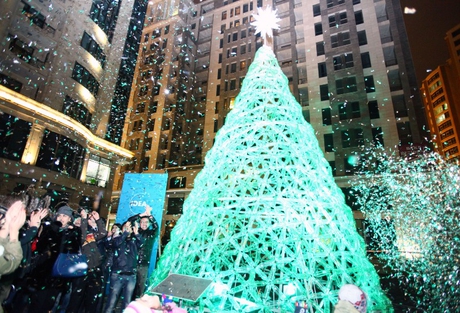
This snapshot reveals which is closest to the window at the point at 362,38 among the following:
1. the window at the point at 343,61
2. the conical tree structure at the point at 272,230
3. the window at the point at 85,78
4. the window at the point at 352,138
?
the window at the point at 343,61

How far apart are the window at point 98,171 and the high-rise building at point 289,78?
22.3 ft

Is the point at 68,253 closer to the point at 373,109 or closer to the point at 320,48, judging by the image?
the point at 373,109

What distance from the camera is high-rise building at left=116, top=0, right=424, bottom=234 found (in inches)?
816

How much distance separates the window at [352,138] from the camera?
20266mm

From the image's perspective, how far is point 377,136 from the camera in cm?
2008

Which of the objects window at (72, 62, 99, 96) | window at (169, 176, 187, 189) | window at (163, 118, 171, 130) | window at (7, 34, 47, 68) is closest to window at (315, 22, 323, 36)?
window at (163, 118, 171, 130)

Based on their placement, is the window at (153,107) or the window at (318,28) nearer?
the window at (318,28)

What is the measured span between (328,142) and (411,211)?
7863 millimetres

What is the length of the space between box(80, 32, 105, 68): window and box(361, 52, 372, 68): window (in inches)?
912

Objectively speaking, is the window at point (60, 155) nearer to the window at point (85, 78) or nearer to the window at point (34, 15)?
the window at point (85, 78)

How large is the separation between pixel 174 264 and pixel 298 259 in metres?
2.19

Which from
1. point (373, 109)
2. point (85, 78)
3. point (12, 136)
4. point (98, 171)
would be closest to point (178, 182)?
point (98, 171)

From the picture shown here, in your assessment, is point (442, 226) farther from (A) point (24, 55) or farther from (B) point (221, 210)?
(A) point (24, 55)

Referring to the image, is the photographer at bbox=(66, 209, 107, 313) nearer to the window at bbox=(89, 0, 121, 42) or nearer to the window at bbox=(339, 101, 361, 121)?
the window at bbox=(339, 101, 361, 121)
